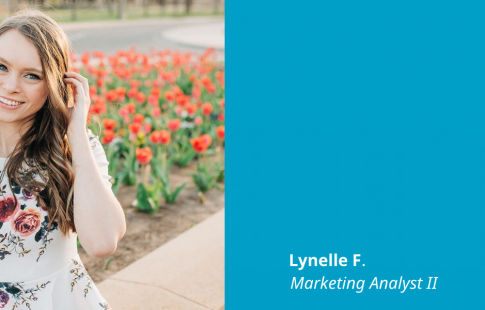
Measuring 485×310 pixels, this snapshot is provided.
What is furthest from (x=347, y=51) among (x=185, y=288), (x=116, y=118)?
(x=116, y=118)

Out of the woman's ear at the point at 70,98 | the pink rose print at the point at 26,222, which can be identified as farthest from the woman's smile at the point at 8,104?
the pink rose print at the point at 26,222

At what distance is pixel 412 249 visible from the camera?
1432mm

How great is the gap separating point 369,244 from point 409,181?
176 mm

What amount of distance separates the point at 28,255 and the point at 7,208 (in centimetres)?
13

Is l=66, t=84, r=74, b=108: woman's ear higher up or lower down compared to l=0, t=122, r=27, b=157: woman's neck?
higher up

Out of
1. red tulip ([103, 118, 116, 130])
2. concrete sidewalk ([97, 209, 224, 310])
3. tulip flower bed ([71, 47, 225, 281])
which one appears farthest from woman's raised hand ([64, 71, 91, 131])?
red tulip ([103, 118, 116, 130])

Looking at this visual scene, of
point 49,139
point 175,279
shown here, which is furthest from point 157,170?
point 49,139

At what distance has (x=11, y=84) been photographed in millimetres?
1428

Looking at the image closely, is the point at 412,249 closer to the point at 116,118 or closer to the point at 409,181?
the point at 409,181

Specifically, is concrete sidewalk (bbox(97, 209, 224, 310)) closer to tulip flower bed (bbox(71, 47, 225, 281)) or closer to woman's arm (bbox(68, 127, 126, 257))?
tulip flower bed (bbox(71, 47, 225, 281))

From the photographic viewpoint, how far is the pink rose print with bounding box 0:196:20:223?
1.48 meters

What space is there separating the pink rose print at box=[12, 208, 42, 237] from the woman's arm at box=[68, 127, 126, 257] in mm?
116

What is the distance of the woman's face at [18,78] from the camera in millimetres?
1429

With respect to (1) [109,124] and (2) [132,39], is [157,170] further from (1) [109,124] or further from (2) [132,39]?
(2) [132,39]
